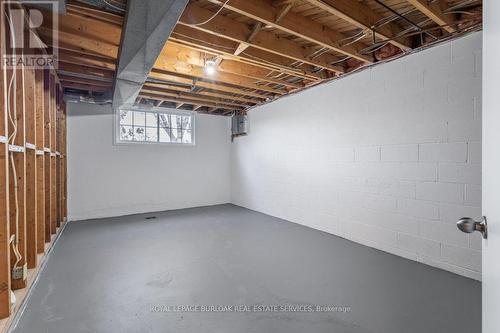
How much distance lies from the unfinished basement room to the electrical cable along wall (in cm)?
1

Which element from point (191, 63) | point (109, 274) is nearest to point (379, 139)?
point (191, 63)

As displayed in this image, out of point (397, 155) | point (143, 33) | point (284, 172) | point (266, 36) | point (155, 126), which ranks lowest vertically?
point (284, 172)

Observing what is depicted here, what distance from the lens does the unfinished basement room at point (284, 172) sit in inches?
66.1

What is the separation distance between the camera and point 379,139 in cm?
302

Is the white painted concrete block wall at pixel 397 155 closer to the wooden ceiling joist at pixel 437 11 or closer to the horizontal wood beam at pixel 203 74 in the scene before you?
the wooden ceiling joist at pixel 437 11

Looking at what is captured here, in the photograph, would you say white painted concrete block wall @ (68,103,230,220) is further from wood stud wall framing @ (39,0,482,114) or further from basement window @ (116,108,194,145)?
wood stud wall framing @ (39,0,482,114)

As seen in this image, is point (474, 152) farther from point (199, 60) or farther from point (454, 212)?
point (199, 60)

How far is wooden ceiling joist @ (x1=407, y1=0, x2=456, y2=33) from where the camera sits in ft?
6.39

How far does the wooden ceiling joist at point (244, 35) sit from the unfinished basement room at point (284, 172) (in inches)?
0.6

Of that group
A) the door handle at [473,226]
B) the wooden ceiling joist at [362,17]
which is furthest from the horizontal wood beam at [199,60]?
the door handle at [473,226]

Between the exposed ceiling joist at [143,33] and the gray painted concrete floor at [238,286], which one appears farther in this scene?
the gray painted concrete floor at [238,286]

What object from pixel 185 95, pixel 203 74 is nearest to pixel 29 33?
pixel 203 74

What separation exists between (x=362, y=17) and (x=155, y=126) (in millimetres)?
4434

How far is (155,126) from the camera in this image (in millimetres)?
5387
